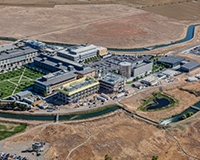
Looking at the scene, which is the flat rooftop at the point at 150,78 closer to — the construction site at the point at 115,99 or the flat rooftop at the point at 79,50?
the construction site at the point at 115,99

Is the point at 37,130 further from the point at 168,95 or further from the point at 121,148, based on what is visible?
the point at 168,95

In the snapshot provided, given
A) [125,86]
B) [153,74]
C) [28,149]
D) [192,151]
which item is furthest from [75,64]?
[192,151]

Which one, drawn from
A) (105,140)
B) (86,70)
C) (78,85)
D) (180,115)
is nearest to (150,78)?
(86,70)

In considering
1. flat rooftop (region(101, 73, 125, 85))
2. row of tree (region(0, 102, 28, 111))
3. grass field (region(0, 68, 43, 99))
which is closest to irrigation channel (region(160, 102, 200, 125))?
flat rooftop (region(101, 73, 125, 85))

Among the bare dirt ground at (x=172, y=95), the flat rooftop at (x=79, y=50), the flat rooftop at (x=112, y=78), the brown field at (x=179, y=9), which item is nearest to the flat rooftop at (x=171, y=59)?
the bare dirt ground at (x=172, y=95)

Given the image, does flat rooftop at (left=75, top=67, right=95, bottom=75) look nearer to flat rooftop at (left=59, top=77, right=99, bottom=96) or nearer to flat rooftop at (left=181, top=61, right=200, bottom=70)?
flat rooftop at (left=59, top=77, right=99, bottom=96)

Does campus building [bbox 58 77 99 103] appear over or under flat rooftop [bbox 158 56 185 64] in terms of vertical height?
under
